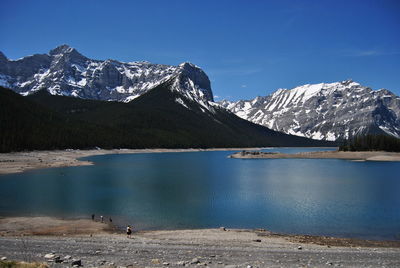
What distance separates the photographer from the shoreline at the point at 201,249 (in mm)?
23562

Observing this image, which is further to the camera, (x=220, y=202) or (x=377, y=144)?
(x=377, y=144)

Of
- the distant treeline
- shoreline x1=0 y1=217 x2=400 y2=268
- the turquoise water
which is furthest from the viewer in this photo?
the distant treeline

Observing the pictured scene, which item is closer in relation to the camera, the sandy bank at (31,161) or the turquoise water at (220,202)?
the turquoise water at (220,202)

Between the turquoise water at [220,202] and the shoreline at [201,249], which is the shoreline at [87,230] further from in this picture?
the turquoise water at [220,202]

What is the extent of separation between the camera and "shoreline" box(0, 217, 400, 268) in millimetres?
23562

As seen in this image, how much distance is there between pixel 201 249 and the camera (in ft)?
93.1

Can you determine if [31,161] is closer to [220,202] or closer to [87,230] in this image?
[220,202]

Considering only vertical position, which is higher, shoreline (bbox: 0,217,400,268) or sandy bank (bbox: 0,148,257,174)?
sandy bank (bbox: 0,148,257,174)

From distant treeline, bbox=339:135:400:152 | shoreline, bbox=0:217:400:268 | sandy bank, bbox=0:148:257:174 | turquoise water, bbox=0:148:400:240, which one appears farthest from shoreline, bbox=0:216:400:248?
distant treeline, bbox=339:135:400:152

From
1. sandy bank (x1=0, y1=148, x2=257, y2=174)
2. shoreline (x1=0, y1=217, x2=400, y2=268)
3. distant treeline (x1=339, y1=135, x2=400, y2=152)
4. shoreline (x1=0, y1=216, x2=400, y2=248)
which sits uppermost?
distant treeline (x1=339, y1=135, x2=400, y2=152)

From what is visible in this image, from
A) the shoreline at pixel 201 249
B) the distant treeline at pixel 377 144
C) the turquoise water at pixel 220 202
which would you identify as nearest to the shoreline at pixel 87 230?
the shoreline at pixel 201 249

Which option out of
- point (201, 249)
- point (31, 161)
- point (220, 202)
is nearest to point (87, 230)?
point (201, 249)

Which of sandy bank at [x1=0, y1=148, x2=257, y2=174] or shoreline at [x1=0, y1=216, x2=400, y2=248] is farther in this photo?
sandy bank at [x1=0, y1=148, x2=257, y2=174]

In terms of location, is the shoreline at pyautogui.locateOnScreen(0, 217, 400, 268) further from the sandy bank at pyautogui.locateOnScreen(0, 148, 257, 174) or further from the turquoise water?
the sandy bank at pyautogui.locateOnScreen(0, 148, 257, 174)
